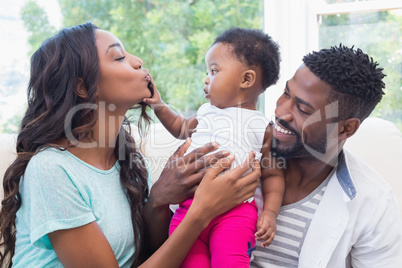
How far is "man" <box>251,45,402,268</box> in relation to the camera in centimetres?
146

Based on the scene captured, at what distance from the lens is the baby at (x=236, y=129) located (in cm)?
145

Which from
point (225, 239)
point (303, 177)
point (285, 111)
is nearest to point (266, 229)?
point (225, 239)

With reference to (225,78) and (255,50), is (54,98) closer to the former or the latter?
(225,78)

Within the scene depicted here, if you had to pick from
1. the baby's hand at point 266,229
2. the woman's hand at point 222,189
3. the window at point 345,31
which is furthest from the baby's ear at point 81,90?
the window at point 345,31

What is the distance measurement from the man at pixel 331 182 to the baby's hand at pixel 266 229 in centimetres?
11

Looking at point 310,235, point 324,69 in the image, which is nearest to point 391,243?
point 310,235

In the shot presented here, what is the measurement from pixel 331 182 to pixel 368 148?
0.47 meters

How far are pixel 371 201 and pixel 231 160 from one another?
1.67ft

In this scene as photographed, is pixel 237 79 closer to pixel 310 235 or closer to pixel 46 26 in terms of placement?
pixel 310 235

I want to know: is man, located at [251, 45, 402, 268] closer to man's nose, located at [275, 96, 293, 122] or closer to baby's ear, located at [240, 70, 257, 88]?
man's nose, located at [275, 96, 293, 122]

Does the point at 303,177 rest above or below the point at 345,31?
below

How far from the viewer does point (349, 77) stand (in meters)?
1.42

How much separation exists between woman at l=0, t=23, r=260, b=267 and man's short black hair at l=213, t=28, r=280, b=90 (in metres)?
0.39

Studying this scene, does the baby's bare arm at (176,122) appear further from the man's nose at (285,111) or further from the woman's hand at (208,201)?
the man's nose at (285,111)
